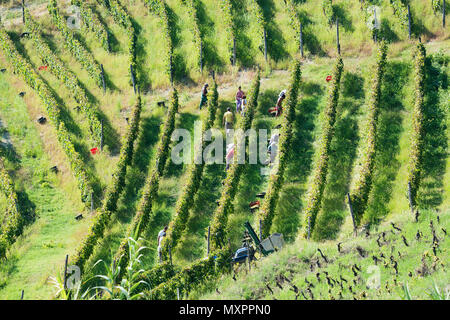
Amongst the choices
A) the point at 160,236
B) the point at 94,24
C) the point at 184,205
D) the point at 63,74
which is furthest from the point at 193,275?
the point at 94,24

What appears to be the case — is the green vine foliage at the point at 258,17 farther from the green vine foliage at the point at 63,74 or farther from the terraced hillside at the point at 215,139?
the green vine foliage at the point at 63,74

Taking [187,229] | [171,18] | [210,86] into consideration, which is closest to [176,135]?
[210,86]

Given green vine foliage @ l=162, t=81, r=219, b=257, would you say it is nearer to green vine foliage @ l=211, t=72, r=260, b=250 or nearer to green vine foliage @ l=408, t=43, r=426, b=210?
green vine foliage @ l=211, t=72, r=260, b=250

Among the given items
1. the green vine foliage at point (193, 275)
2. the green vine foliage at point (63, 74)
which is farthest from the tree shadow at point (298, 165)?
the green vine foliage at point (63, 74)

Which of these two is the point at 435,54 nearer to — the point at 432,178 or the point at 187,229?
the point at 432,178

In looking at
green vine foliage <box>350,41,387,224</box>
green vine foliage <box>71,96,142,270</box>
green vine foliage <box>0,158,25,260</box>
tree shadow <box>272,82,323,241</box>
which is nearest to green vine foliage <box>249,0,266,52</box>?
tree shadow <box>272,82,323,241</box>

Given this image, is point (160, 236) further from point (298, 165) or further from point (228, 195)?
point (298, 165)
